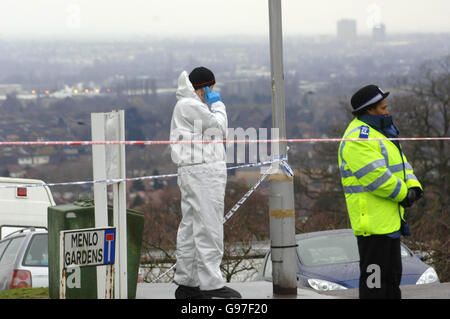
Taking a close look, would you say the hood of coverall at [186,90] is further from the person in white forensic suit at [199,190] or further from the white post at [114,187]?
the white post at [114,187]

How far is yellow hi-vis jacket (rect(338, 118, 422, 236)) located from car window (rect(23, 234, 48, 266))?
18.9 ft

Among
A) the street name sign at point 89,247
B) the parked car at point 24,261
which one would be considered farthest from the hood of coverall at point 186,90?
the parked car at point 24,261

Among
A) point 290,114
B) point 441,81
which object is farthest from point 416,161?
point 290,114

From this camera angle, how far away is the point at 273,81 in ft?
24.8

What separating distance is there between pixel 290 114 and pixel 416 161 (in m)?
18.2

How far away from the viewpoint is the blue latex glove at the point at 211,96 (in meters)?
7.15

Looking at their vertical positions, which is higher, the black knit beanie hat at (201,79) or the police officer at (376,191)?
the black knit beanie hat at (201,79)

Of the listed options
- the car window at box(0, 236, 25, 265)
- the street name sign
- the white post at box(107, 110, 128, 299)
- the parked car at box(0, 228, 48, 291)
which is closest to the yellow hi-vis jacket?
the white post at box(107, 110, 128, 299)

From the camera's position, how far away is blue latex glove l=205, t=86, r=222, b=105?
7.15 m

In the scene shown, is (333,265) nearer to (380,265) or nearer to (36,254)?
(36,254)

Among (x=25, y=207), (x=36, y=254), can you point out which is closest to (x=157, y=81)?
(x=25, y=207)

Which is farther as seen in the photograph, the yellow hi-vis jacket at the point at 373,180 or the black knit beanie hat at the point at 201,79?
the black knit beanie hat at the point at 201,79

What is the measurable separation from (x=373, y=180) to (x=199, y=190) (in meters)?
1.45
